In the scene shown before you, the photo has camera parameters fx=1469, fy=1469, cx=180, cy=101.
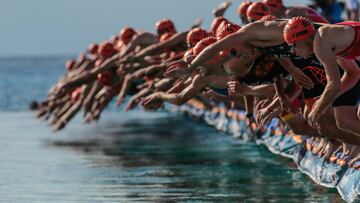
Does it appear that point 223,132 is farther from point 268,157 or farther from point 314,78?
point 314,78

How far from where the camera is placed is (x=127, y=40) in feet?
89.6

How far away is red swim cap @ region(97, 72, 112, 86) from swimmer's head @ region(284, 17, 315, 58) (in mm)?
12088

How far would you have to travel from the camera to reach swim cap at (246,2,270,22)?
1841 cm

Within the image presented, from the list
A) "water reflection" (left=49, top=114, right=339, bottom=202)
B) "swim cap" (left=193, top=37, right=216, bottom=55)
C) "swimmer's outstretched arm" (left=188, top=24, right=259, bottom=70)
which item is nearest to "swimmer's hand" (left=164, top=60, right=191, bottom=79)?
"swimmer's outstretched arm" (left=188, top=24, right=259, bottom=70)

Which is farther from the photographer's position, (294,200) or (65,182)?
(65,182)

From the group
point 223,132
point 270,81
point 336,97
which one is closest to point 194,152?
point 223,132

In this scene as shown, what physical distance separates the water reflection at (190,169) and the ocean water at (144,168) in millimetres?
11

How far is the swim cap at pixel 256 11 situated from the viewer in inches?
725

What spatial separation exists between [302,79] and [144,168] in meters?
5.25

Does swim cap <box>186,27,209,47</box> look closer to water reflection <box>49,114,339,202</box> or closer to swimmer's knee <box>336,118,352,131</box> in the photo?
water reflection <box>49,114,339,202</box>

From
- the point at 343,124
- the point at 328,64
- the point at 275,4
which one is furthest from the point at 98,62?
the point at 328,64

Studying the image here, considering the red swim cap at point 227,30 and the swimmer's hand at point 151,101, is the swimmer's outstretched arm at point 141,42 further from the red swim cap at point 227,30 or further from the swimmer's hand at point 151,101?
the red swim cap at point 227,30

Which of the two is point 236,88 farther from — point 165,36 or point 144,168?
point 165,36

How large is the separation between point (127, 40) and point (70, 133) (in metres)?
3.61
